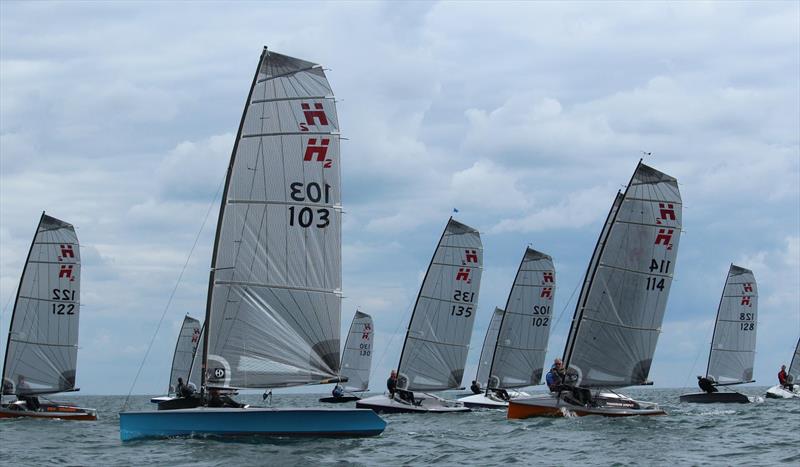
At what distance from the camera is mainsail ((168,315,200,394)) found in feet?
234

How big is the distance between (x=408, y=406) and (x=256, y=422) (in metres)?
20.8

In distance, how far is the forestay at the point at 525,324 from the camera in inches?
2109

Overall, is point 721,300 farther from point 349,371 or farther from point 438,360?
point 349,371

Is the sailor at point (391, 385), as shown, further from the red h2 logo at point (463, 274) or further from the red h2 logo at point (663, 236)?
the red h2 logo at point (663, 236)

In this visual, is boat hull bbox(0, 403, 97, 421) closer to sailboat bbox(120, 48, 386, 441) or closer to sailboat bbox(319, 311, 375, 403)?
sailboat bbox(120, 48, 386, 441)

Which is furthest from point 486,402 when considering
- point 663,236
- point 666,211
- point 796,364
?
point 796,364

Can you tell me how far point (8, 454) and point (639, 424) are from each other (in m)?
17.1

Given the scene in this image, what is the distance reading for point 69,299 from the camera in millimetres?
44125

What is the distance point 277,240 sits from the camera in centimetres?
2645

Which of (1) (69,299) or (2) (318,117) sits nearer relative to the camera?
(2) (318,117)

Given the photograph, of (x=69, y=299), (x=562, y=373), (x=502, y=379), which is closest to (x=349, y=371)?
(x=502, y=379)

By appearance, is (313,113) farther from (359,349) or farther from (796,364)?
(796,364)

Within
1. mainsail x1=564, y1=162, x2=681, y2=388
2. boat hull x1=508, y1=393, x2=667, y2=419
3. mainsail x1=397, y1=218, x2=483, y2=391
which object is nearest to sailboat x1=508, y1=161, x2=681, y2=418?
mainsail x1=564, y1=162, x2=681, y2=388

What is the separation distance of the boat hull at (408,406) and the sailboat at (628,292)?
8.90m
